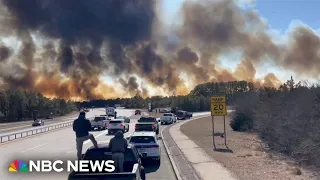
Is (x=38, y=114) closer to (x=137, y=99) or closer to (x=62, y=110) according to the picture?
(x=62, y=110)

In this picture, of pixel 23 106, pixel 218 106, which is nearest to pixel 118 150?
pixel 218 106

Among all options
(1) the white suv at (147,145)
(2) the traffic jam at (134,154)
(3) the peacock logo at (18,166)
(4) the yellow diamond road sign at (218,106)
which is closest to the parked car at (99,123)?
(2) the traffic jam at (134,154)

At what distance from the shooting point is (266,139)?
3706cm

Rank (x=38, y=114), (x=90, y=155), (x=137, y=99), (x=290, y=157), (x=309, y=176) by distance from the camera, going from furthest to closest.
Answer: (x=137, y=99), (x=38, y=114), (x=290, y=157), (x=309, y=176), (x=90, y=155)

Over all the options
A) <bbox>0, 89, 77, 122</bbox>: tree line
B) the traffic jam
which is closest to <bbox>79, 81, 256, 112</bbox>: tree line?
<bbox>0, 89, 77, 122</bbox>: tree line

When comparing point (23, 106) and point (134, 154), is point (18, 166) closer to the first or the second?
point (134, 154)

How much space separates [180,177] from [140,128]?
61.3 ft

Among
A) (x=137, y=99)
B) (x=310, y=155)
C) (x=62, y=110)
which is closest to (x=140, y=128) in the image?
(x=310, y=155)

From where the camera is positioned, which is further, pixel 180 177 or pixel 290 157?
pixel 290 157

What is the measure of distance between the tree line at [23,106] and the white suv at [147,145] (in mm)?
86811

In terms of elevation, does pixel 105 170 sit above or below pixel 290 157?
above

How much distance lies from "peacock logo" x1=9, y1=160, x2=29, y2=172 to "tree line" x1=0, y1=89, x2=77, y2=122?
85.0 metres

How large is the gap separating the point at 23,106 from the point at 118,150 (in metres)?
106

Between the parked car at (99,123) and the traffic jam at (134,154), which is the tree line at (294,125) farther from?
the parked car at (99,123)
